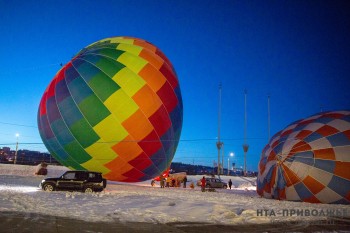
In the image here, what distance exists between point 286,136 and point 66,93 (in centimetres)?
1339

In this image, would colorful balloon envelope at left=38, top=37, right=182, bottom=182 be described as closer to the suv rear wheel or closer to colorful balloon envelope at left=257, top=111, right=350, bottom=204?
the suv rear wheel

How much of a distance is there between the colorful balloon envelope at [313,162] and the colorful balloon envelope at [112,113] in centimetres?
708

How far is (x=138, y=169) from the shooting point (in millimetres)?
20172

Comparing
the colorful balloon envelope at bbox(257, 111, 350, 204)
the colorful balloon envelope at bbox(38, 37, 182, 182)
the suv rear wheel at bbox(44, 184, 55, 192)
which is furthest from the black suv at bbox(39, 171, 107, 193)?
the colorful balloon envelope at bbox(257, 111, 350, 204)

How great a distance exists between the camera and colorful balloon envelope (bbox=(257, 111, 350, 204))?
617 inches

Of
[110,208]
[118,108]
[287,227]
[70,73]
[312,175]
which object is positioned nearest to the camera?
[287,227]

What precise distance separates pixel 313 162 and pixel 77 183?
12887mm

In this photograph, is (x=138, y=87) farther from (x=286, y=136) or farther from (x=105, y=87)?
(x=286, y=136)

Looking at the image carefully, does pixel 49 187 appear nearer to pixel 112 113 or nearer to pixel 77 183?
pixel 77 183

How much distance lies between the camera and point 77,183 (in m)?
18.0

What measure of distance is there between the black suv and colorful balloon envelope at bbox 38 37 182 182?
1.28m

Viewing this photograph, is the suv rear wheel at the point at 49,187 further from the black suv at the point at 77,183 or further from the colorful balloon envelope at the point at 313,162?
the colorful balloon envelope at the point at 313,162

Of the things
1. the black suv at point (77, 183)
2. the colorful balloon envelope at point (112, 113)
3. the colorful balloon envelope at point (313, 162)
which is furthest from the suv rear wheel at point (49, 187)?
the colorful balloon envelope at point (313, 162)

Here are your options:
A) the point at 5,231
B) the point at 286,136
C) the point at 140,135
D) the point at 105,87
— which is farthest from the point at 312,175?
the point at 5,231
